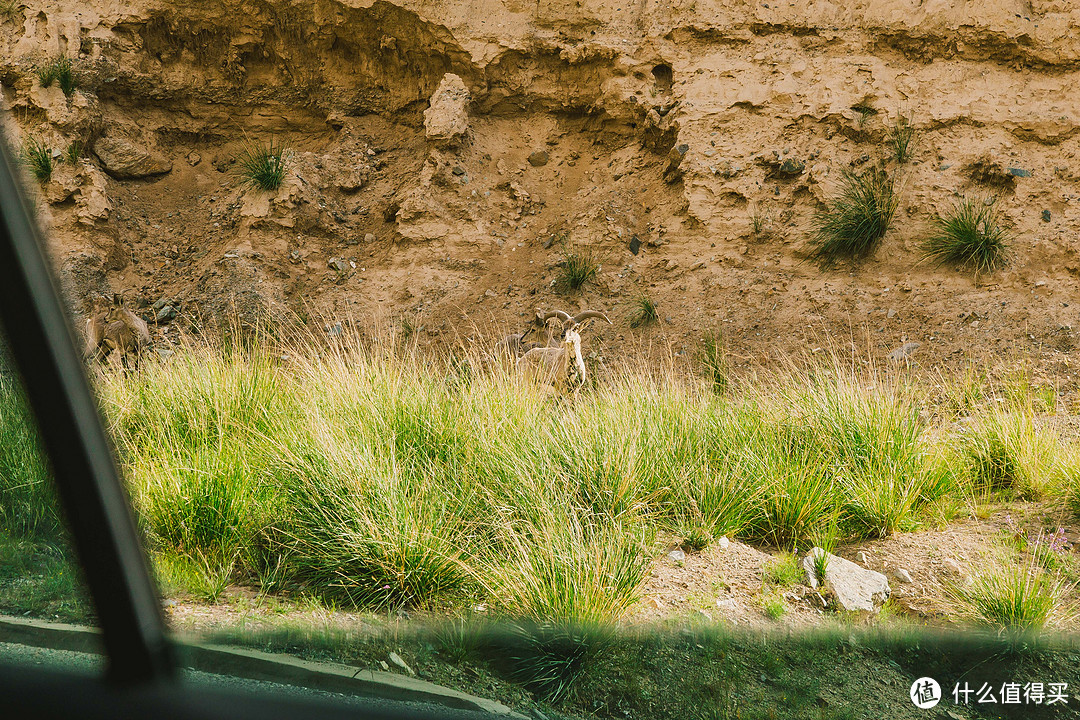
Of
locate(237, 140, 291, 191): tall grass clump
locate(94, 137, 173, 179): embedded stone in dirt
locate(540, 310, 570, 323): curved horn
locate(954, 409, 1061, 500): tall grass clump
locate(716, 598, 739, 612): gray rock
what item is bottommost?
locate(954, 409, 1061, 500): tall grass clump

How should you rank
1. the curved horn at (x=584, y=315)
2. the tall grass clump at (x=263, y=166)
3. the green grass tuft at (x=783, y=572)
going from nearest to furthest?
the green grass tuft at (x=783, y=572), the curved horn at (x=584, y=315), the tall grass clump at (x=263, y=166)

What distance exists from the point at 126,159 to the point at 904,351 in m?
10.5

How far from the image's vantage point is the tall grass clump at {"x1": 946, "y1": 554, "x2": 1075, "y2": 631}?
3.41 metres

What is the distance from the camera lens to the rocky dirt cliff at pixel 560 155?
8.97 m

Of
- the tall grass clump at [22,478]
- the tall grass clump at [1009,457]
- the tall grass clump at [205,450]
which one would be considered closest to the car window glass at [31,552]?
the tall grass clump at [22,478]

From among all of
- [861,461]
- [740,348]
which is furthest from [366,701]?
[740,348]

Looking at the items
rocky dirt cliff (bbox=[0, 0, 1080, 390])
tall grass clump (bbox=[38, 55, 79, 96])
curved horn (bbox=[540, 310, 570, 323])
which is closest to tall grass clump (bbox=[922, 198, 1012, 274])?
rocky dirt cliff (bbox=[0, 0, 1080, 390])

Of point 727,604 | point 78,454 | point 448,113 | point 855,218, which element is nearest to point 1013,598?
point 727,604

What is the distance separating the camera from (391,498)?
154 inches

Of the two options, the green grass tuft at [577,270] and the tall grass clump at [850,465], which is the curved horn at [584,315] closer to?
the green grass tuft at [577,270]

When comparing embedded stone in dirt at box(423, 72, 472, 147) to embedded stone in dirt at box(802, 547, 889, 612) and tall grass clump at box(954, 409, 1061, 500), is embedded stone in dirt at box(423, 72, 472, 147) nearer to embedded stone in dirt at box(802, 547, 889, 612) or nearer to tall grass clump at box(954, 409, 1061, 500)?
tall grass clump at box(954, 409, 1061, 500)

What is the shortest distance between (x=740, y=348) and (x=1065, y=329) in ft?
10.2

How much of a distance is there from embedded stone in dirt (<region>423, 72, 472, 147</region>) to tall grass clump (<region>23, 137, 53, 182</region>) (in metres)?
4.92

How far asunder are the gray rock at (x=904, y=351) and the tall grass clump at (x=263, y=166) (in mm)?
7957
